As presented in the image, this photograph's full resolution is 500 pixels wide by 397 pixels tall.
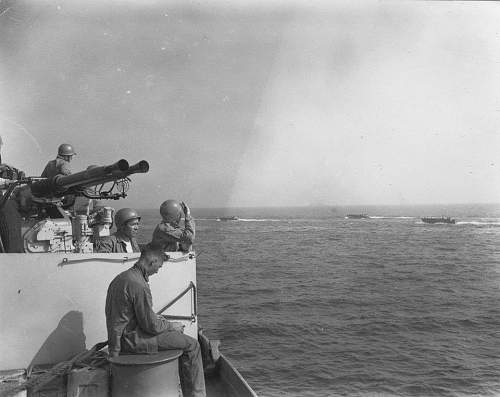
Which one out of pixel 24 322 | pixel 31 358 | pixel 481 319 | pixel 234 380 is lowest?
pixel 481 319

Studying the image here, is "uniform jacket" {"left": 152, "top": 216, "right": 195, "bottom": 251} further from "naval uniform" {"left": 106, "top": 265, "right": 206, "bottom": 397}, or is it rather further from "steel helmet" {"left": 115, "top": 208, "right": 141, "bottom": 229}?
"naval uniform" {"left": 106, "top": 265, "right": 206, "bottom": 397}

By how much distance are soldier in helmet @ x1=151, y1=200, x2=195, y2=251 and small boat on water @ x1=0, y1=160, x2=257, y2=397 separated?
22 cm

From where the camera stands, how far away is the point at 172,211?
659 centimetres

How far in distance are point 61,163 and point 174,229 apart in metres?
2.12

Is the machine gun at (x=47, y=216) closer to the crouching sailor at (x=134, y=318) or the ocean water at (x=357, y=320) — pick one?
the crouching sailor at (x=134, y=318)

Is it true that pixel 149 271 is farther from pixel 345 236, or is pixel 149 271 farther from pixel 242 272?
pixel 345 236

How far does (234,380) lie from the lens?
587 centimetres

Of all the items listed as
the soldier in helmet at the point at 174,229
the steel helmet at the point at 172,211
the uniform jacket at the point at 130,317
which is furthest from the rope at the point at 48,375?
the steel helmet at the point at 172,211

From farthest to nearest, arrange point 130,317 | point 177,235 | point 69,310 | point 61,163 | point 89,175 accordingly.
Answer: point 61,163
point 177,235
point 89,175
point 69,310
point 130,317

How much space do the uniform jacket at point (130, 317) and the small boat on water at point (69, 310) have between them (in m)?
0.16

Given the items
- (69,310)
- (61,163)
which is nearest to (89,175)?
(69,310)

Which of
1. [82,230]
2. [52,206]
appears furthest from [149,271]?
[52,206]

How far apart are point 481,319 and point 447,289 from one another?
7.86m

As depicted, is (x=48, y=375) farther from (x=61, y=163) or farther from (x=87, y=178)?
(x=61, y=163)
